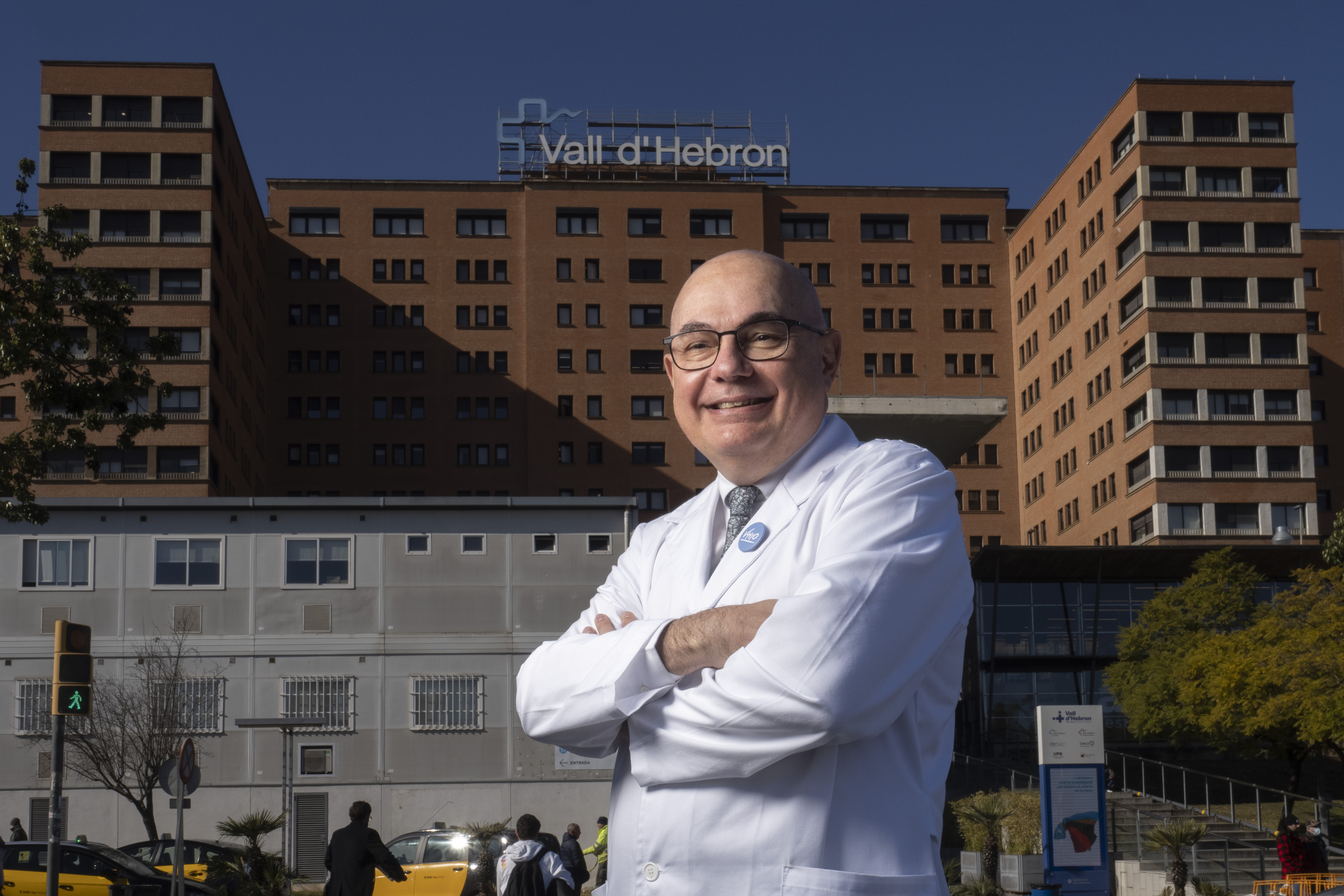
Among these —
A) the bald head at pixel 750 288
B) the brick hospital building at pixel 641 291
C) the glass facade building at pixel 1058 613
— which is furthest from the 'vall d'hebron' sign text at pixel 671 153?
the bald head at pixel 750 288

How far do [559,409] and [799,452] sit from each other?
292 ft

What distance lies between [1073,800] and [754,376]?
21.7 metres

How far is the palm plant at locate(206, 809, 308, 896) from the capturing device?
21453 mm

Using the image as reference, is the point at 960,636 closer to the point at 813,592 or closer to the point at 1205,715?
the point at 813,592

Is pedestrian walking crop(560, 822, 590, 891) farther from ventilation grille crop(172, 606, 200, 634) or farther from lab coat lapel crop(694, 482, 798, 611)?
ventilation grille crop(172, 606, 200, 634)

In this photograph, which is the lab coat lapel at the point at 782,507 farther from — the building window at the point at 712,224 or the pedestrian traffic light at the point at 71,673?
the building window at the point at 712,224

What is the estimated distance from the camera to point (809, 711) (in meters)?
2.65

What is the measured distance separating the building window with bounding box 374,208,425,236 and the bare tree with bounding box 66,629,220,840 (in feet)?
171

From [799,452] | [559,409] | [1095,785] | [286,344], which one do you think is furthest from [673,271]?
[799,452]

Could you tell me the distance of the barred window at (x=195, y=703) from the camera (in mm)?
43281

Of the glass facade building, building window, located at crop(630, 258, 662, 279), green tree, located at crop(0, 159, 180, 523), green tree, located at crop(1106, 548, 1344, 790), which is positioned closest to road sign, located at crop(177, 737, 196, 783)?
green tree, located at crop(0, 159, 180, 523)

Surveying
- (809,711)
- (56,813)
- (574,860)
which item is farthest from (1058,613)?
(809,711)

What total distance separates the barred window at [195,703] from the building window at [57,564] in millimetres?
4173

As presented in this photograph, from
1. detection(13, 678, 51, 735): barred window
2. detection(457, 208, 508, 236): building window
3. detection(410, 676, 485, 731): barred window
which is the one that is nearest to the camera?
detection(13, 678, 51, 735): barred window
